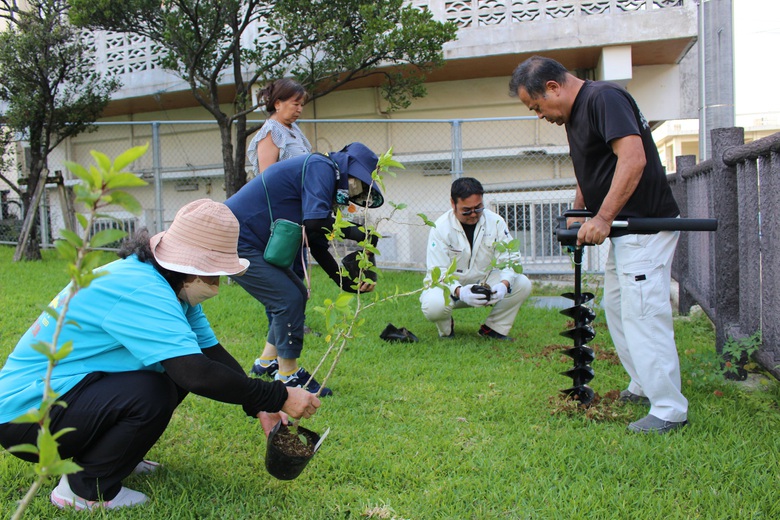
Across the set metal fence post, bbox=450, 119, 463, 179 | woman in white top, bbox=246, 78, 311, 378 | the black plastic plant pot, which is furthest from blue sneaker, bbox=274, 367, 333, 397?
metal fence post, bbox=450, 119, 463, 179

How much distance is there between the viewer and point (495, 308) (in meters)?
5.50

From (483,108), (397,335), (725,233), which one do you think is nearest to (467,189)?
(397,335)

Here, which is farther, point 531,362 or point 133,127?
point 133,127

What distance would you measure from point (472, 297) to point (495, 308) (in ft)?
1.61

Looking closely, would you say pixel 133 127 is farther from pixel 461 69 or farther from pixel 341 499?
pixel 341 499

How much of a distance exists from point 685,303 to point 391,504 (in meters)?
4.92

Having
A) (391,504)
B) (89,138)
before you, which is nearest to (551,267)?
(391,504)

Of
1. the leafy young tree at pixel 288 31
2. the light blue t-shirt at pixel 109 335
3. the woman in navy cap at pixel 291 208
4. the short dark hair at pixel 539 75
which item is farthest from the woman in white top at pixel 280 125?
the leafy young tree at pixel 288 31

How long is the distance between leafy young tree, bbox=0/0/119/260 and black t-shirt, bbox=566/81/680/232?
28.1 ft

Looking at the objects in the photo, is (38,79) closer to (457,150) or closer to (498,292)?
(457,150)

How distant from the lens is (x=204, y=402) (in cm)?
367

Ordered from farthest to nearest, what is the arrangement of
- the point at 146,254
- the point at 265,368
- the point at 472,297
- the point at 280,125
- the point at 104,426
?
the point at 472,297
the point at 280,125
the point at 265,368
the point at 146,254
the point at 104,426

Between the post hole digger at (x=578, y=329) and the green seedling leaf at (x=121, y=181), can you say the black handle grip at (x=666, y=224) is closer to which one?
the post hole digger at (x=578, y=329)

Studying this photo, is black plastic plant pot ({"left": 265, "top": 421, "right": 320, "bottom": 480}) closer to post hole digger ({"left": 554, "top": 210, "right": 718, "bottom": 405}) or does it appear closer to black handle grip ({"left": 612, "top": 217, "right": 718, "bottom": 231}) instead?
post hole digger ({"left": 554, "top": 210, "right": 718, "bottom": 405})
